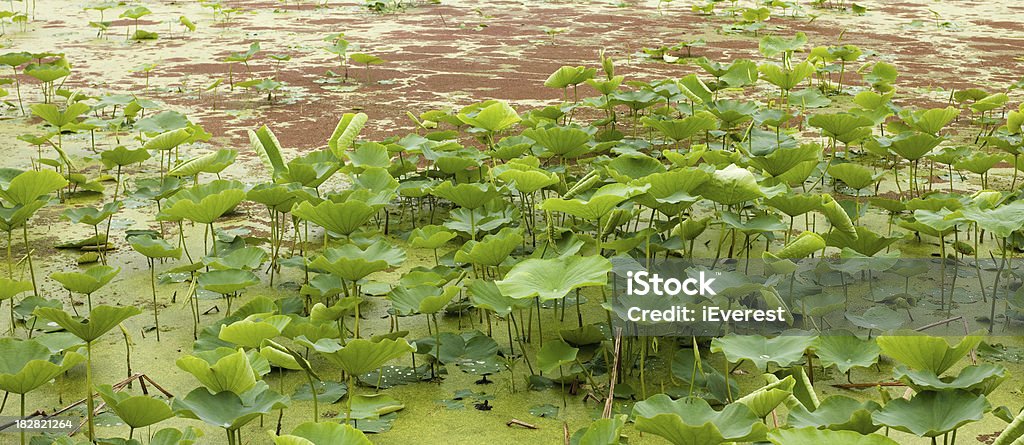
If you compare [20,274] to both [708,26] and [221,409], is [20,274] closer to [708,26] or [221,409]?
[221,409]

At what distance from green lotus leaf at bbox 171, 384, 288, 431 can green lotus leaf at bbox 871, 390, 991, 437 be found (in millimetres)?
819

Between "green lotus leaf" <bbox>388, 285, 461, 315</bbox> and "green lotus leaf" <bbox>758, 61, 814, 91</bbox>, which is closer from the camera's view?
"green lotus leaf" <bbox>388, 285, 461, 315</bbox>

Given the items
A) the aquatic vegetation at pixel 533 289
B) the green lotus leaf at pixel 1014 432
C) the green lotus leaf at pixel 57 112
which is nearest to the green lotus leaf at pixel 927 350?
the aquatic vegetation at pixel 533 289

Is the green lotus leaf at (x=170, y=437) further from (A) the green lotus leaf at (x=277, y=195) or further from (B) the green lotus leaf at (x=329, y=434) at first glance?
(A) the green lotus leaf at (x=277, y=195)

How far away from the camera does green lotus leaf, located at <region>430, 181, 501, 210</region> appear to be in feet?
6.97

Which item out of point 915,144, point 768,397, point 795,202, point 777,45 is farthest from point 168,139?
point 777,45

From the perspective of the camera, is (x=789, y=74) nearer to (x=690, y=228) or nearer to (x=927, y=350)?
(x=690, y=228)

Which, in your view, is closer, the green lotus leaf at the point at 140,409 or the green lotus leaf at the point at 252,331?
the green lotus leaf at the point at 140,409

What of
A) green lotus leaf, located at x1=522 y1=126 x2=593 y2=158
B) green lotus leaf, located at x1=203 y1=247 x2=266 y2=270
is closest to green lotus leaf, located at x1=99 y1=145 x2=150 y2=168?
green lotus leaf, located at x1=203 y1=247 x2=266 y2=270

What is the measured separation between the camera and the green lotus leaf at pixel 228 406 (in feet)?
4.35

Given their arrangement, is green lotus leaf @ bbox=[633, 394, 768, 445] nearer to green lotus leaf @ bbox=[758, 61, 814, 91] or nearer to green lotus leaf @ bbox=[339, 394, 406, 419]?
green lotus leaf @ bbox=[339, 394, 406, 419]

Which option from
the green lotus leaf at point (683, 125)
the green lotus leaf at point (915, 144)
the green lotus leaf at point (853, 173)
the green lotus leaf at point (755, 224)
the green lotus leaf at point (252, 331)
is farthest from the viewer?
the green lotus leaf at point (683, 125)

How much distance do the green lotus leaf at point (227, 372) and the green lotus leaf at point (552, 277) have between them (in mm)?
427

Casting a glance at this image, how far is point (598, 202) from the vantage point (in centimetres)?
177
